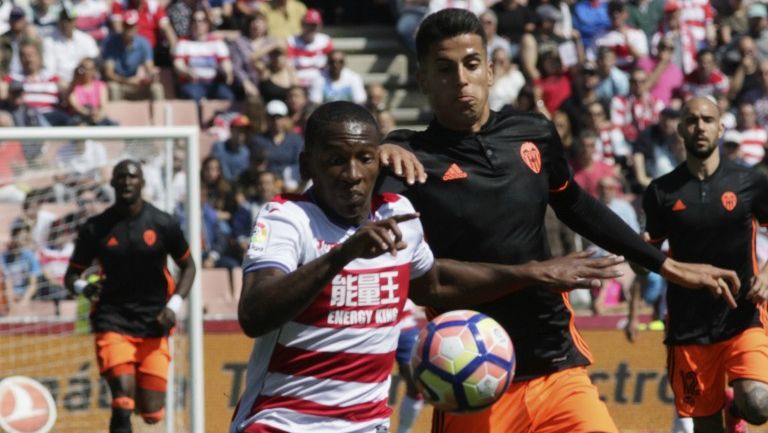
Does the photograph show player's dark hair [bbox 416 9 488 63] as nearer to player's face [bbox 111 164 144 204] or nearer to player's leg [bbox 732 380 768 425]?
player's leg [bbox 732 380 768 425]

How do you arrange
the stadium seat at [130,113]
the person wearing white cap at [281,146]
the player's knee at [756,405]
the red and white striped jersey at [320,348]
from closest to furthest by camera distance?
the red and white striped jersey at [320,348] < the player's knee at [756,405] < the person wearing white cap at [281,146] < the stadium seat at [130,113]

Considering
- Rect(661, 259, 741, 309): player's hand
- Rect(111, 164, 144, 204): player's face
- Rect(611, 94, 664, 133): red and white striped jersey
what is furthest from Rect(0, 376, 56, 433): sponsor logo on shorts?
Rect(611, 94, 664, 133): red and white striped jersey

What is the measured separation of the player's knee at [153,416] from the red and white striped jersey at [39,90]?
5566 mm

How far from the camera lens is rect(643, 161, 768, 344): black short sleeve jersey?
31.1 ft

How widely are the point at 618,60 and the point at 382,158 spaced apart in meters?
13.2

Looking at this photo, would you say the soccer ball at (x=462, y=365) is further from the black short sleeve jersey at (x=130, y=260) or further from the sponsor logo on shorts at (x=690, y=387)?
the black short sleeve jersey at (x=130, y=260)

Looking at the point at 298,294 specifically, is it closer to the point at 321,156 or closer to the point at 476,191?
the point at 321,156

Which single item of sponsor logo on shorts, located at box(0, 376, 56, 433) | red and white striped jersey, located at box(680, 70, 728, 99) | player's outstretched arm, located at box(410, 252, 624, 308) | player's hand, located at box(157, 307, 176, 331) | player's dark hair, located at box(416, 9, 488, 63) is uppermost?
player's dark hair, located at box(416, 9, 488, 63)

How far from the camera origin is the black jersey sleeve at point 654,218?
31.8 ft

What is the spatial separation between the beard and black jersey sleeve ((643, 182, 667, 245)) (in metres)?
0.33

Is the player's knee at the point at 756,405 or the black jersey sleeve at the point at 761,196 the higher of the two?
the black jersey sleeve at the point at 761,196

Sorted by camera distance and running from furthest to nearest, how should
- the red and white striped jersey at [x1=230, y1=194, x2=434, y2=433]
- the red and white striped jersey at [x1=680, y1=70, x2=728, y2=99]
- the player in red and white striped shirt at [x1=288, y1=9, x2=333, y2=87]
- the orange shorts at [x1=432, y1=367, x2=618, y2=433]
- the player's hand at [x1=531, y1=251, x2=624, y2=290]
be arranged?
the red and white striped jersey at [x1=680, y1=70, x2=728, y2=99], the player in red and white striped shirt at [x1=288, y1=9, x2=333, y2=87], the orange shorts at [x1=432, y1=367, x2=618, y2=433], the player's hand at [x1=531, y1=251, x2=624, y2=290], the red and white striped jersey at [x1=230, y1=194, x2=434, y2=433]

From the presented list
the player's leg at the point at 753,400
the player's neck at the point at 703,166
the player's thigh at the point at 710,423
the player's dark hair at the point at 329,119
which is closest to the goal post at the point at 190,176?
the player's thigh at the point at 710,423

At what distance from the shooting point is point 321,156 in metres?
5.22
